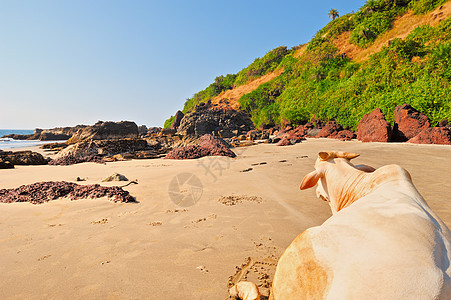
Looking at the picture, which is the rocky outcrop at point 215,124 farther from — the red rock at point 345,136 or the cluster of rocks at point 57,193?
the cluster of rocks at point 57,193

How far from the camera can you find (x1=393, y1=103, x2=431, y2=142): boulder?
37.7 ft

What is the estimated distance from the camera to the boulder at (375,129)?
36.7 ft

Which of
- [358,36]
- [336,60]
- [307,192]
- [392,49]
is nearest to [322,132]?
[392,49]

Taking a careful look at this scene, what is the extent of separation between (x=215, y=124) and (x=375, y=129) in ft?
53.9

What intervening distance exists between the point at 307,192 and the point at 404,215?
303cm

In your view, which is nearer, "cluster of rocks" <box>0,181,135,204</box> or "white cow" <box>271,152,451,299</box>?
"white cow" <box>271,152,451,299</box>

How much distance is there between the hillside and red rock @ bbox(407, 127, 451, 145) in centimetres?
339

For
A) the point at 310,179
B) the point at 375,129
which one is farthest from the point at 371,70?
the point at 310,179

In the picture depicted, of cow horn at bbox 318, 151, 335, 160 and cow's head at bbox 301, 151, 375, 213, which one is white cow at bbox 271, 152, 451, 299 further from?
cow horn at bbox 318, 151, 335, 160

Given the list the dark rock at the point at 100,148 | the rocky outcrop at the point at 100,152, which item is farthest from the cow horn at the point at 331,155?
the dark rock at the point at 100,148

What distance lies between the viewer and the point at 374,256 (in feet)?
2.80

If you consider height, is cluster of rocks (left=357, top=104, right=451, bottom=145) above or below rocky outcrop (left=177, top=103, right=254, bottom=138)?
below

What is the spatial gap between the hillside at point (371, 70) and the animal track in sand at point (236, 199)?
546 inches

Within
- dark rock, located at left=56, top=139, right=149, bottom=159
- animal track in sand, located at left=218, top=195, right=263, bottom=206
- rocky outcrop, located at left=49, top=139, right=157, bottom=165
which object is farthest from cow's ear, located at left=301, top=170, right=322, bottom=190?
dark rock, located at left=56, top=139, right=149, bottom=159
